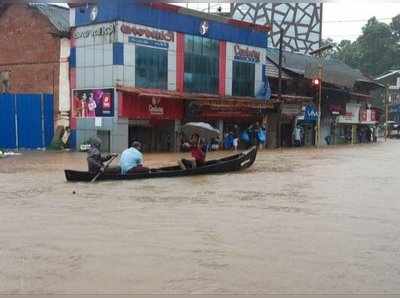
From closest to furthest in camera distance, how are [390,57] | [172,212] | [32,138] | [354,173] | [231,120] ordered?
[172,212] → [354,173] → [32,138] → [231,120] → [390,57]

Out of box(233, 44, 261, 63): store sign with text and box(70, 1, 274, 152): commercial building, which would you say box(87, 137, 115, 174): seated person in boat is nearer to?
box(70, 1, 274, 152): commercial building

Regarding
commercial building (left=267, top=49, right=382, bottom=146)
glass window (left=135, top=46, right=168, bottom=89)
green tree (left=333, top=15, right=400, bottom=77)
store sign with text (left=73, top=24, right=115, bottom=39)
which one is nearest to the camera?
store sign with text (left=73, top=24, right=115, bottom=39)

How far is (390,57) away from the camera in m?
67.6

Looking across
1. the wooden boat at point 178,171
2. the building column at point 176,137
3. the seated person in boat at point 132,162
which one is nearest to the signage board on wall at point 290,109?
the building column at point 176,137

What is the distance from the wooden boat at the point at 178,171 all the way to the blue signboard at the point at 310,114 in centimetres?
2145

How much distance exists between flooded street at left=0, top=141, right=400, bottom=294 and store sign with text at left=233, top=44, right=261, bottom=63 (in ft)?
59.1

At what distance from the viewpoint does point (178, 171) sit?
52.1 feet

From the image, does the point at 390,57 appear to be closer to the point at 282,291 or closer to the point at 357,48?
the point at 357,48

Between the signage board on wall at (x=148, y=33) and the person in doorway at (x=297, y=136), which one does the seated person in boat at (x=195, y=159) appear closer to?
the signage board on wall at (x=148, y=33)

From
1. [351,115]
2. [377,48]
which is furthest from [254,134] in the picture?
[377,48]

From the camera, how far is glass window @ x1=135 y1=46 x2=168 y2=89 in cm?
2676

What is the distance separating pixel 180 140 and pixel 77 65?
6.14m

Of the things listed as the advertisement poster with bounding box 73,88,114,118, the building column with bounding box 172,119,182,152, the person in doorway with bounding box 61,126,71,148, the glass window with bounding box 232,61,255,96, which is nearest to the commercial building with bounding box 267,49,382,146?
the glass window with bounding box 232,61,255,96

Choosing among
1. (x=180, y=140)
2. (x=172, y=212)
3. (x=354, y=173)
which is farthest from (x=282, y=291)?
(x=180, y=140)
